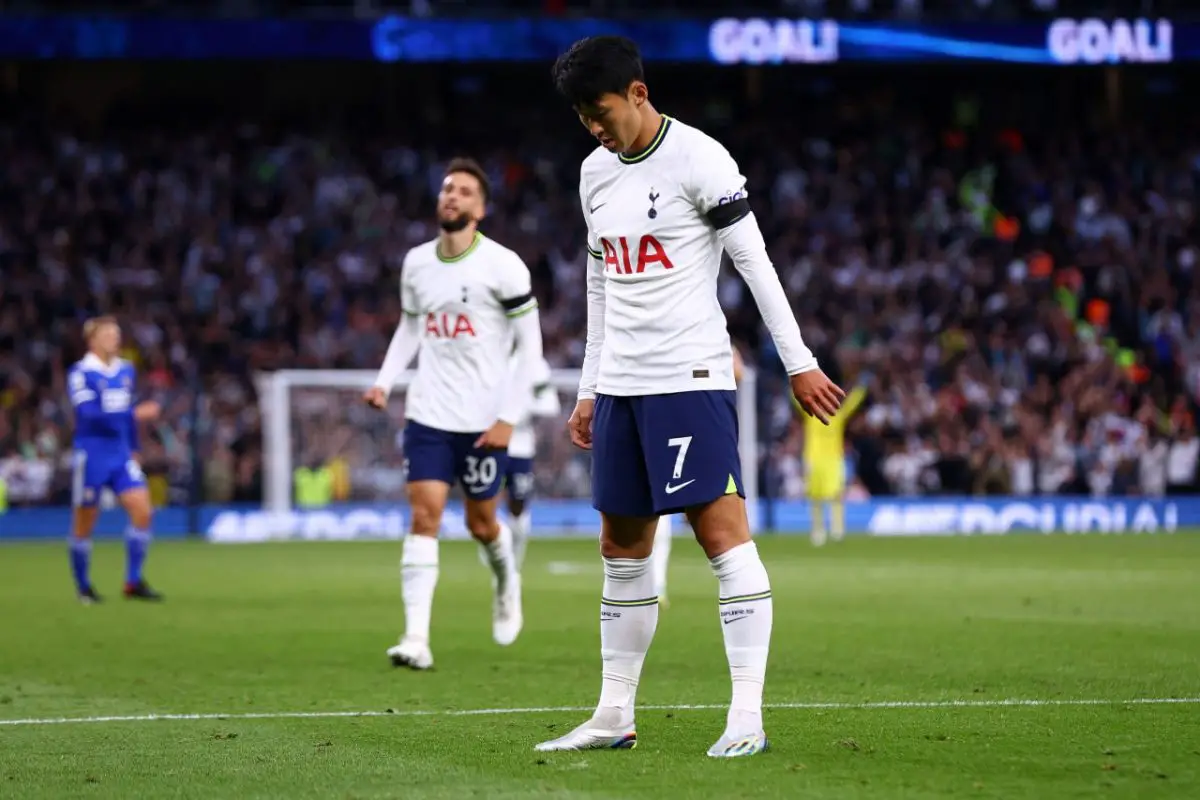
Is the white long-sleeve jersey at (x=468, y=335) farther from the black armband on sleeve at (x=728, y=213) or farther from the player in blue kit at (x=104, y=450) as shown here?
the player in blue kit at (x=104, y=450)

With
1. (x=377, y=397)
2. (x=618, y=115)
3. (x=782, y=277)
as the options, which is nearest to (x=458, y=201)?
(x=377, y=397)

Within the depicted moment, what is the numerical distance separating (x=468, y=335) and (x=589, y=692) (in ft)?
8.90

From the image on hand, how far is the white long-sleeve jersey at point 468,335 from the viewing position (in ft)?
35.7

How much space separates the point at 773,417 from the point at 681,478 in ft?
77.2

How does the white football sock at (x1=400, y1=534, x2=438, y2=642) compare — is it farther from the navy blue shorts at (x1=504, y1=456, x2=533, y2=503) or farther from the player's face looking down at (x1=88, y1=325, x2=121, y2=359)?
the player's face looking down at (x1=88, y1=325, x2=121, y2=359)

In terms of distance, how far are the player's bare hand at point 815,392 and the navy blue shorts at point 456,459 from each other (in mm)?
4513

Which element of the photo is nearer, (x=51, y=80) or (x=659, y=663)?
(x=659, y=663)

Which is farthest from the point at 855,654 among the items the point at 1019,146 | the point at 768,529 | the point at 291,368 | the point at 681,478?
the point at 1019,146

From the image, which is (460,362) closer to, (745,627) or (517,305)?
(517,305)

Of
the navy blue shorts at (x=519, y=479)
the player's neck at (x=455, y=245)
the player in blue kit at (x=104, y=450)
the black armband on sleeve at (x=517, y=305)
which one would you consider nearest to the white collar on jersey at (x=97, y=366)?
the player in blue kit at (x=104, y=450)

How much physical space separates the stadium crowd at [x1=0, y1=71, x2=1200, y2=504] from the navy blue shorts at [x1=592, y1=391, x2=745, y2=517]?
68.3ft

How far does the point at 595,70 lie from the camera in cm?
655

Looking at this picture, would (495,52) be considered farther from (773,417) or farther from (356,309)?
(773,417)

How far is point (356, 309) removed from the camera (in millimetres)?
31969
